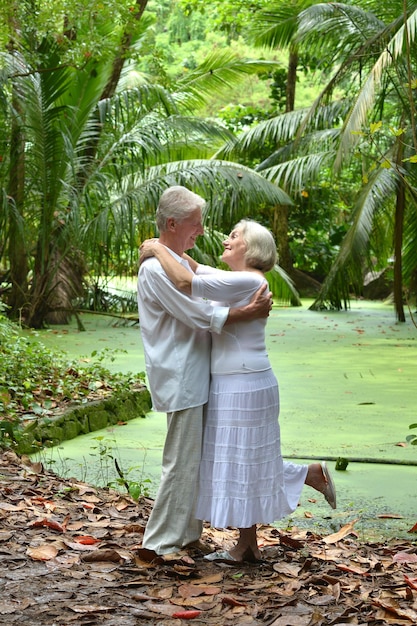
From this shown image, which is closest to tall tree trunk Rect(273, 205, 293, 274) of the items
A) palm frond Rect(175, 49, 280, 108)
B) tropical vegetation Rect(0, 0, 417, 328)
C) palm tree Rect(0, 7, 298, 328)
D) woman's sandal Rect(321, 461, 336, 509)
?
tropical vegetation Rect(0, 0, 417, 328)

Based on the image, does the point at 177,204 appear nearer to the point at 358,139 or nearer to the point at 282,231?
the point at 358,139

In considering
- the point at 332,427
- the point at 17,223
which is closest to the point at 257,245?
the point at 332,427

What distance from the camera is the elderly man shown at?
3.82 m

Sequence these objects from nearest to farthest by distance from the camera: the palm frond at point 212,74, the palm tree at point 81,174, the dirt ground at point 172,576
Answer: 1. the dirt ground at point 172,576
2. the palm tree at point 81,174
3. the palm frond at point 212,74

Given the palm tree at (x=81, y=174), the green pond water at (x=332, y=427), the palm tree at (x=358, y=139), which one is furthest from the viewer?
the palm tree at (x=358, y=139)

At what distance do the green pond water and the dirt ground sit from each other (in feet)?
1.79

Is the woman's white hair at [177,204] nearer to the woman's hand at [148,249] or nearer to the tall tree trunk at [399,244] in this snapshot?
the woman's hand at [148,249]

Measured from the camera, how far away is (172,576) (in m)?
3.73

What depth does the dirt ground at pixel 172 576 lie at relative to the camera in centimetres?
328

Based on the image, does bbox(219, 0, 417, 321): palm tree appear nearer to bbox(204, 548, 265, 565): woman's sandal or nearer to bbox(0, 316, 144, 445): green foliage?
bbox(0, 316, 144, 445): green foliage

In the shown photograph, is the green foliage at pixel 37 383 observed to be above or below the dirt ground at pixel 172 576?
above

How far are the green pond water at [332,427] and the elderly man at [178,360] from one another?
103cm

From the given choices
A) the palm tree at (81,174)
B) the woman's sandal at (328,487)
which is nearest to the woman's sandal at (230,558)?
the woman's sandal at (328,487)

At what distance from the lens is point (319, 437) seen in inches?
265
